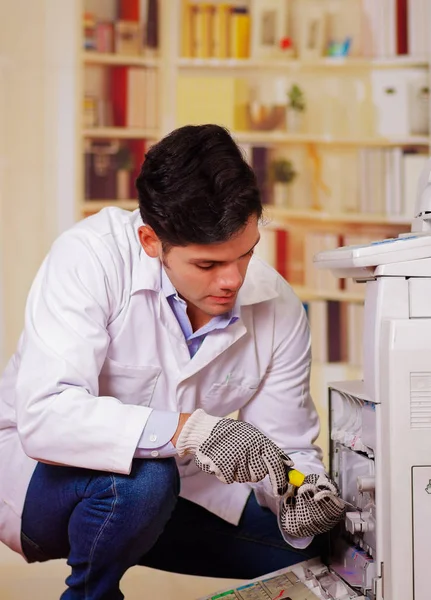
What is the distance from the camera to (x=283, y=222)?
173 inches

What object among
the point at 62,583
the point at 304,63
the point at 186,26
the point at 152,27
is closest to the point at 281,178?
the point at 304,63

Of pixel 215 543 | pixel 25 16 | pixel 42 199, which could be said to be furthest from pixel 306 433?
pixel 25 16

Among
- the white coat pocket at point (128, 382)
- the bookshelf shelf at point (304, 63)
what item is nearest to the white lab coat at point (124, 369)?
the white coat pocket at point (128, 382)

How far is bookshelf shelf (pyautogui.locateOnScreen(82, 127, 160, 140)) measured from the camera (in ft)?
13.5

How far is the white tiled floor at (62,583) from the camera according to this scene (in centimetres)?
188

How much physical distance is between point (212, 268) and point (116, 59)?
3.10 metres

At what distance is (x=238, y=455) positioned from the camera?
122cm

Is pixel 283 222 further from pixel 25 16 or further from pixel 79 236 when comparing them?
pixel 79 236

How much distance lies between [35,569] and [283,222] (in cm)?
272

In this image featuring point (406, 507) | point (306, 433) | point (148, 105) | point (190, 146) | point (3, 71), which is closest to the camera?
point (406, 507)

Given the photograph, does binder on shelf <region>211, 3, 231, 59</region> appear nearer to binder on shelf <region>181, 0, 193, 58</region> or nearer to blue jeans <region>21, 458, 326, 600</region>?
binder on shelf <region>181, 0, 193, 58</region>

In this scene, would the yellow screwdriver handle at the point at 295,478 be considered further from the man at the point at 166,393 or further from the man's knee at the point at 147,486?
the man's knee at the point at 147,486

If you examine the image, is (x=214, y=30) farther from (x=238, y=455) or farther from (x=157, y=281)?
(x=238, y=455)

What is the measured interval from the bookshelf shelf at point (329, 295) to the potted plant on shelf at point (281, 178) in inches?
18.4
